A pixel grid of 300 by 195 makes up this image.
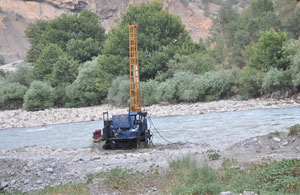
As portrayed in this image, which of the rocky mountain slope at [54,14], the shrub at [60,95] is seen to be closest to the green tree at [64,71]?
the shrub at [60,95]

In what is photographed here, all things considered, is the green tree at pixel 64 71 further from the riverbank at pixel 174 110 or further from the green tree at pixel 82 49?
the riverbank at pixel 174 110

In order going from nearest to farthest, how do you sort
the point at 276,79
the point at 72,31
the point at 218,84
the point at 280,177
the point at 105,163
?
the point at 280,177 < the point at 105,163 < the point at 276,79 < the point at 218,84 < the point at 72,31

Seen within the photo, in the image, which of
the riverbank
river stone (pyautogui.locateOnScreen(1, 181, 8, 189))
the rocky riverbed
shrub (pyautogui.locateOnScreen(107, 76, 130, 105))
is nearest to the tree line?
shrub (pyautogui.locateOnScreen(107, 76, 130, 105))

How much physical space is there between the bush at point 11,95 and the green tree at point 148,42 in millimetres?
13763

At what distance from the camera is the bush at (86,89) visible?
168ft

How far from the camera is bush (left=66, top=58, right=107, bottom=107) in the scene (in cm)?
5128

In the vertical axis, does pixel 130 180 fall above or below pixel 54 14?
below

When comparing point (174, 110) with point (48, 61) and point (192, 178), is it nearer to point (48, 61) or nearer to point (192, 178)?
point (192, 178)

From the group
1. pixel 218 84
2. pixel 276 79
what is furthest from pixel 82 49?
pixel 276 79

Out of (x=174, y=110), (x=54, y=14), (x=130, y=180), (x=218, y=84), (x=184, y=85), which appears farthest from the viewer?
(x=54, y=14)

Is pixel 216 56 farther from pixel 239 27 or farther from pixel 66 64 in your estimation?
pixel 66 64

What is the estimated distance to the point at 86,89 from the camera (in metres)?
51.5

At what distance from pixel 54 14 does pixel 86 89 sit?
62050 mm

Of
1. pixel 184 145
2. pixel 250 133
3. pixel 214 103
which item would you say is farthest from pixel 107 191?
pixel 214 103
